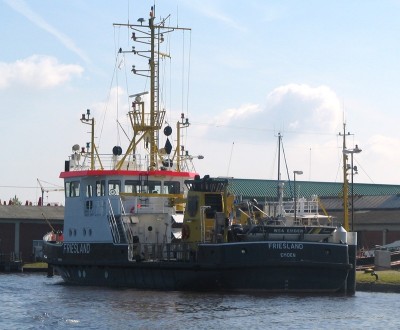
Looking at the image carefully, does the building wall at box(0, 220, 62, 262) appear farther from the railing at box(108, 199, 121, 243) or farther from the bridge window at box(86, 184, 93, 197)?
the railing at box(108, 199, 121, 243)

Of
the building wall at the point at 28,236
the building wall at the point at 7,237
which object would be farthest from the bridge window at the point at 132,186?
the building wall at the point at 7,237

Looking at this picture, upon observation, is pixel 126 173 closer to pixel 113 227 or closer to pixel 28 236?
pixel 113 227

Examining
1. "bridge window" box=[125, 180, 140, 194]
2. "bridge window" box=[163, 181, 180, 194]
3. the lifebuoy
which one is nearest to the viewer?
the lifebuoy

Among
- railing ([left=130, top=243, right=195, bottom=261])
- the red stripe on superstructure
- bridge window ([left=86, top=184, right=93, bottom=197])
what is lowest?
railing ([left=130, top=243, right=195, bottom=261])

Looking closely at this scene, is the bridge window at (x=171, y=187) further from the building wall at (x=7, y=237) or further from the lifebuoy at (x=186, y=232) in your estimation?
the building wall at (x=7, y=237)

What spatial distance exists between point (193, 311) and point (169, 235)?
11.6 m

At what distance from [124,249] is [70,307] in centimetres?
751

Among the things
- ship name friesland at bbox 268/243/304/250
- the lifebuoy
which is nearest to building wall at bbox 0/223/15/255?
the lifebuoy

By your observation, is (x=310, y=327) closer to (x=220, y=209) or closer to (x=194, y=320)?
(x=194, y=320)

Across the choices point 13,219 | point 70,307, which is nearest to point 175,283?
point 70,307

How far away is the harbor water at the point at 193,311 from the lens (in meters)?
32.0

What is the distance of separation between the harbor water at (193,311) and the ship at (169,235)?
895mm

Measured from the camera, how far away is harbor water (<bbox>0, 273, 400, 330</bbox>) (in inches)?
1261

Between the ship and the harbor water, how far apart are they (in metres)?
0.89
